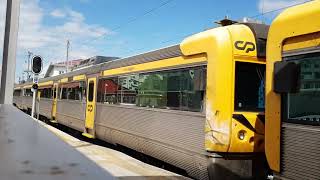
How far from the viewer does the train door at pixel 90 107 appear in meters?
16.4

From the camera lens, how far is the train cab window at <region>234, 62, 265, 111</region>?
26.0 feet

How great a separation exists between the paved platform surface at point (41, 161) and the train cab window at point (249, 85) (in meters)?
5.71

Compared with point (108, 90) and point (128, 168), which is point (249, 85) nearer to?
point (128, 168)

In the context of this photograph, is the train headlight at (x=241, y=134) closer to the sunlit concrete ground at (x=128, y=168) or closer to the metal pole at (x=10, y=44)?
the sunlit concrete ground at (x=128, y=168)

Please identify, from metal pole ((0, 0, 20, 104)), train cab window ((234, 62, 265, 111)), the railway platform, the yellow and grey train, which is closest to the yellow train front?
train cab window ((234, 62, 265, 111))

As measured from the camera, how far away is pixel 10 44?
5.02 metres

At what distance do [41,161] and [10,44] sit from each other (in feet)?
11.4

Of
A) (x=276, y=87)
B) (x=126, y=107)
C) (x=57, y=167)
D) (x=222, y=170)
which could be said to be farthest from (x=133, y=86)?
(x=57, y=167)

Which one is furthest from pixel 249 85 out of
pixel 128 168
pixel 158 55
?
pixel 128 168

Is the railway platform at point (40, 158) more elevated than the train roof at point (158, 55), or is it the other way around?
the train roof at point (158, 55)

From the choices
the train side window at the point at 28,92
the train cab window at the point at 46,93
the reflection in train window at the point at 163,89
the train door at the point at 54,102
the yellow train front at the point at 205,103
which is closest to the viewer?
the yellow train front at the point at 205,103

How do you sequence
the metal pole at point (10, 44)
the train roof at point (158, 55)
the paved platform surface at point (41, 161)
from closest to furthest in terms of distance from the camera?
1. the paved platform surface at point (41, 161)
2. the metal pole at point (10, 44)
3. the train roof at point (158, 55)

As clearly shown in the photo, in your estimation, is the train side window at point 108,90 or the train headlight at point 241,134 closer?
the train headlight at point 241,134

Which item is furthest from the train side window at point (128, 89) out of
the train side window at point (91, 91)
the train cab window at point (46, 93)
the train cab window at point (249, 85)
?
the train cab window at point (46, 93)
